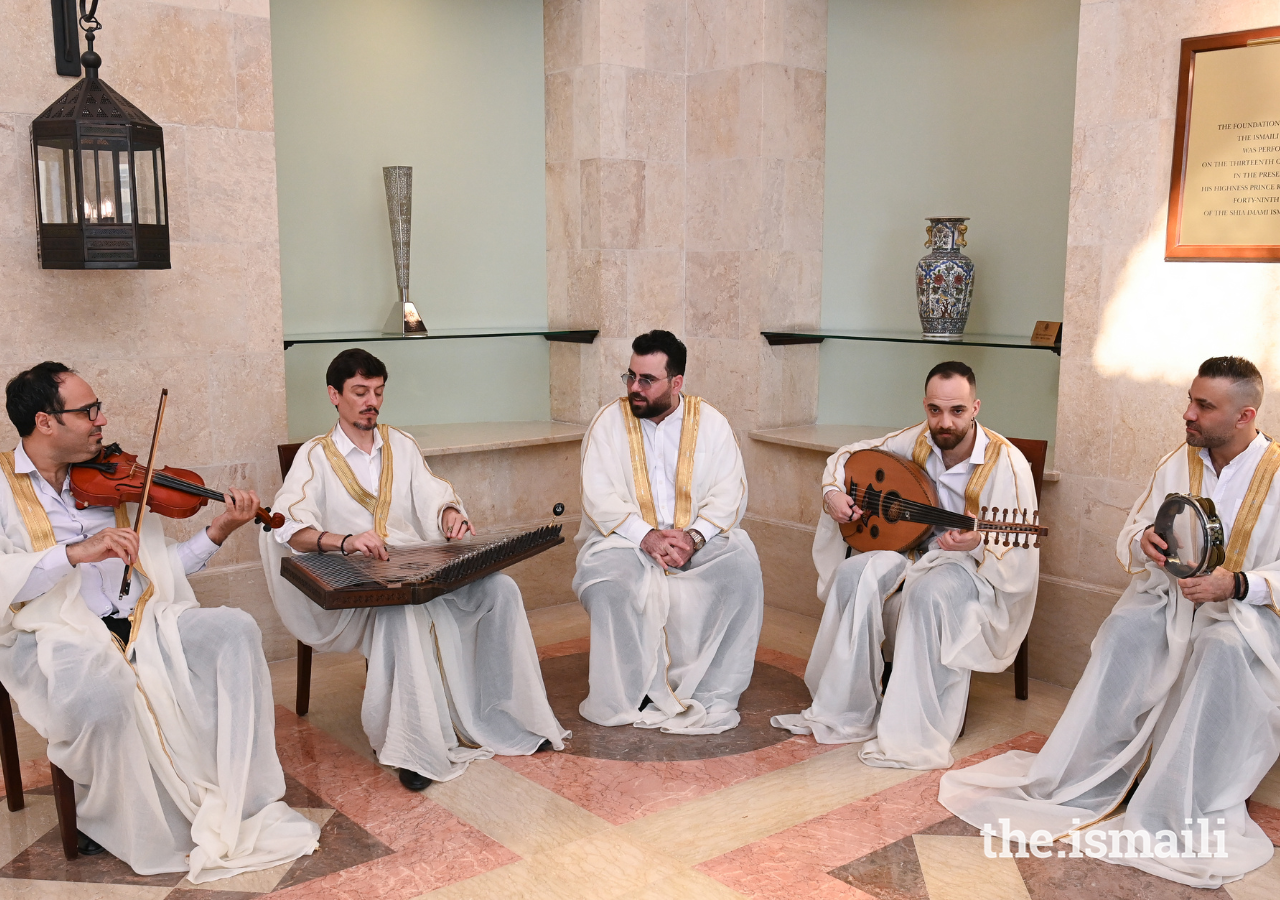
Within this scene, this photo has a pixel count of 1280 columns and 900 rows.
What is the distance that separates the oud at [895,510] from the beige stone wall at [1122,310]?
0.50 metres

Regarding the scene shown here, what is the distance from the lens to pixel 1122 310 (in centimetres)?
483

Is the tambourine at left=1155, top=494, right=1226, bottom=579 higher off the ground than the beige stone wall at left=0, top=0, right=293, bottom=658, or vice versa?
the beige stone wall at left=0, top=0, right=293, bottom=658

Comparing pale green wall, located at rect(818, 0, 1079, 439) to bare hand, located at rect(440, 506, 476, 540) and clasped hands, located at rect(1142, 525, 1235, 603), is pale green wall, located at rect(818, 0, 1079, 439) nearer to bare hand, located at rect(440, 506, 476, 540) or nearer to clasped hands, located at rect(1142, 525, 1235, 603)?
clasped hands, located at rect(1142, 525, 1235, 603)

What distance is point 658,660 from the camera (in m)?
4.72

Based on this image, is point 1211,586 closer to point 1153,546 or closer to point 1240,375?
point 1153,546

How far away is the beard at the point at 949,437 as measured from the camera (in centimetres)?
454

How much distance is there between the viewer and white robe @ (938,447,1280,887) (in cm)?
358

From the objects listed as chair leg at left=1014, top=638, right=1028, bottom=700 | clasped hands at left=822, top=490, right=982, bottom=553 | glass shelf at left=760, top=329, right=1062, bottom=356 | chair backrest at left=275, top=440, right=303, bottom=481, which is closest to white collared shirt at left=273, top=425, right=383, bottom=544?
chair backrest at left=275, top=440, right=303, bottom=481

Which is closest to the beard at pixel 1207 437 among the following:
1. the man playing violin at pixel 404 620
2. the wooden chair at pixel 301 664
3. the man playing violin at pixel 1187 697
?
the man playing violin at pixel 1187 697

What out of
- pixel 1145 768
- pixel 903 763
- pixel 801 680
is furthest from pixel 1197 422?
pixel 801 680

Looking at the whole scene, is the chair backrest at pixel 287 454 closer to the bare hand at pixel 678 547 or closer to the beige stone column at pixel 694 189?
the bare hand at pixel 678 547

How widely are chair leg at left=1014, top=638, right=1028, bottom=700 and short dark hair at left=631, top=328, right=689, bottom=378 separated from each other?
182 centimetres

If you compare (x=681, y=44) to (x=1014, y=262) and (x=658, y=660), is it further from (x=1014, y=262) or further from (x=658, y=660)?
(x=658, y=660)

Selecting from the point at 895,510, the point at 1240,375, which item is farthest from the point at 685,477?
the point at 1240,375
